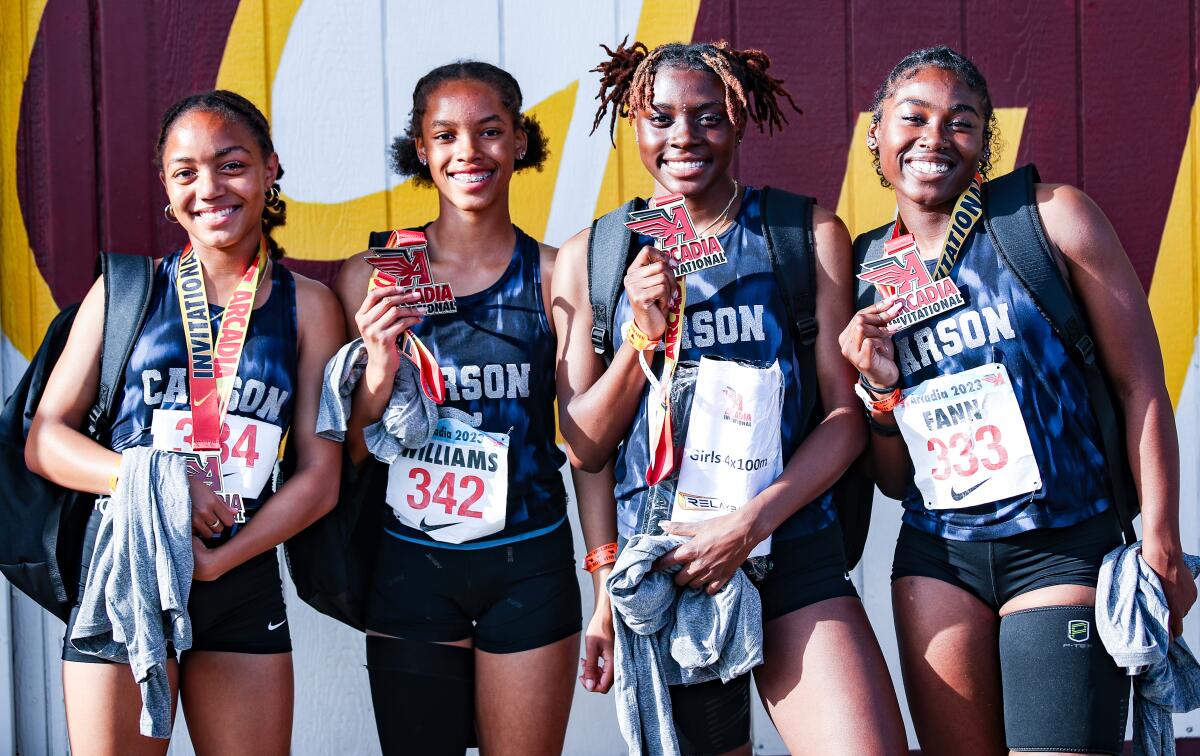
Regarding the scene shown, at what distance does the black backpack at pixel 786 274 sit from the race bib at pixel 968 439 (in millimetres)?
230

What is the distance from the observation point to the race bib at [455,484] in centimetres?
283

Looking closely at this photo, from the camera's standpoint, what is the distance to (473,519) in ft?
9.28

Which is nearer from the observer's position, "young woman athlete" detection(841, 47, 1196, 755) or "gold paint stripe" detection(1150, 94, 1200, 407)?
"young woman athlete" detection(841, 47, 1196, 755)

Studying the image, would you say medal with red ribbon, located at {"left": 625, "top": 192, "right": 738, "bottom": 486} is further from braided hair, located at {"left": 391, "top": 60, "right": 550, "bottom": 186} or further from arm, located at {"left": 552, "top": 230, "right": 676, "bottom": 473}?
braided hair, located at {"left": 391, "top": 60, "right": 550, "bottom": 186}

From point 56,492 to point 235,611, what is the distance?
1.74 feet

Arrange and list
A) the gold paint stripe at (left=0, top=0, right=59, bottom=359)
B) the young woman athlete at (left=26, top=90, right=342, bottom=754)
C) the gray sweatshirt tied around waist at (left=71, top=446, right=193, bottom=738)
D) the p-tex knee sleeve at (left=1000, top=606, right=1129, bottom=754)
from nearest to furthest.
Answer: the p-tex knee sleeve at (left=1000, top=606, right=1129, bottom=754), the gray sweatshirt tied around waist at (left=71, top=446, right=193, bottom=738), the young woman athlete at (left=26, top=90, right=342, bottom=754), the gold paint stripe at (left=0, top=0, right=59, bottom=359)

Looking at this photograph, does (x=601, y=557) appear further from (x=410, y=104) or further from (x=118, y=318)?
(x=410, y=104)

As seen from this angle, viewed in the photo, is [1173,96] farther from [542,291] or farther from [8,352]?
[8,352]

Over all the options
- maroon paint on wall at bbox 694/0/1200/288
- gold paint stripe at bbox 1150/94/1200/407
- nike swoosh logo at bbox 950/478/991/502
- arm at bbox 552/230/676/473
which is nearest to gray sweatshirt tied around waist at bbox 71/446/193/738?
arm at bbox 552/230/676/473

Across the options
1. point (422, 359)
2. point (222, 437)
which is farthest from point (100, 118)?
point (422, 359)

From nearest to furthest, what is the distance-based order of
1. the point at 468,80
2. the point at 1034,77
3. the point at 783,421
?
the point at 783,421, the point at 468,80, the point at 1034,77

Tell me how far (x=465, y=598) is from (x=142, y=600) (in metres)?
0.73

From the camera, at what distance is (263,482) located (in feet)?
9.13

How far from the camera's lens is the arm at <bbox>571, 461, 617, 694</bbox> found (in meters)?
2.72
